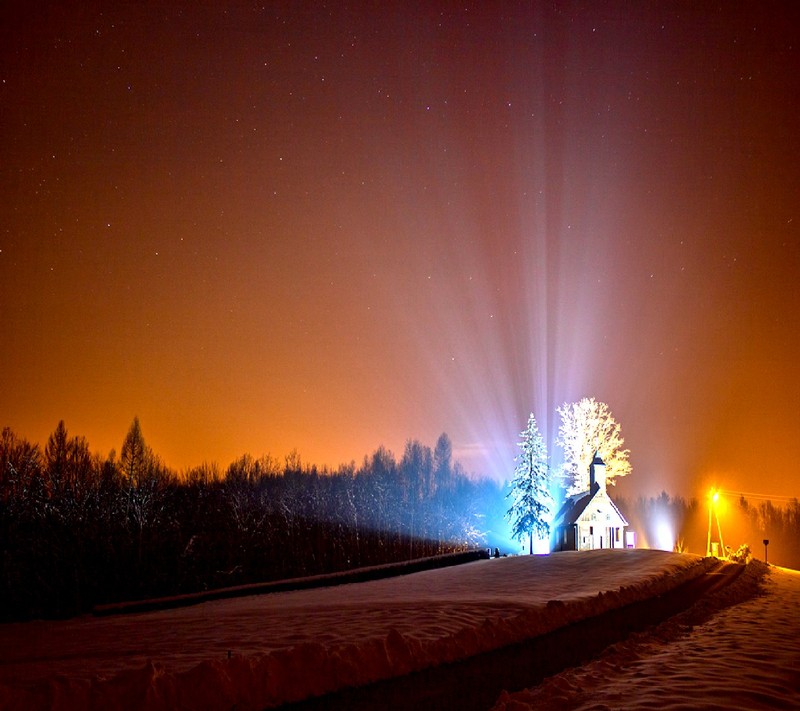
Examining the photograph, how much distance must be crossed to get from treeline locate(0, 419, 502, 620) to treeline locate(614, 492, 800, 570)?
1499 inches

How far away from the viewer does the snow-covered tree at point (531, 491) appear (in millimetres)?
63094

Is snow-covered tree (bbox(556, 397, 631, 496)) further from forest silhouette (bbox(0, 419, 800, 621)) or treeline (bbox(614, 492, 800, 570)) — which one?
treeline (bbox(614, 492, 800, 570))

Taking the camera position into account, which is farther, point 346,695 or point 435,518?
point 435,518

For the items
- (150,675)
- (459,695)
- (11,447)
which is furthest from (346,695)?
(11,447)

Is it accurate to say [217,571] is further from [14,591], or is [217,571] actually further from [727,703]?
[727,703]

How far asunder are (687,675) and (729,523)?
160m

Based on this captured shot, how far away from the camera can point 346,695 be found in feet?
35.4

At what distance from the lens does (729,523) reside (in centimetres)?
15400

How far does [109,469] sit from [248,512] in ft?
58.3

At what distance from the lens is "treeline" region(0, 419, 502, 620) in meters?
57.0

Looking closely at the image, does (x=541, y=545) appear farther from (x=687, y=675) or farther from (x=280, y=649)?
(x=687, y=675)

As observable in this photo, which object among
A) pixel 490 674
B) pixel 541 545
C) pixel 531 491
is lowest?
pixel 490 674

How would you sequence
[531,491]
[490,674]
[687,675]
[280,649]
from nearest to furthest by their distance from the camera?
[687,675]
[490,674]
[280,649]
[531,491]

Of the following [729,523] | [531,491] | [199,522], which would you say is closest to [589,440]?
[531,491]
